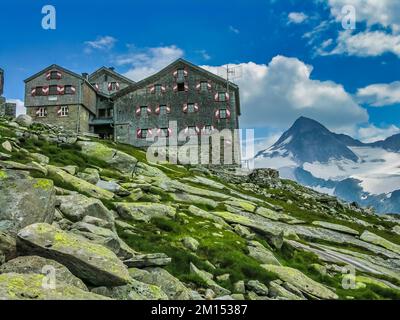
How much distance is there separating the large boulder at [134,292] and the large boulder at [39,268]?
2.34ft

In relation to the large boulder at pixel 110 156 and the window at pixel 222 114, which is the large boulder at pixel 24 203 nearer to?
the large boulder at pixel 110 156

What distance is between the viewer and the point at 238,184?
56719 millimetres

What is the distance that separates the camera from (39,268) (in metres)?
11.7

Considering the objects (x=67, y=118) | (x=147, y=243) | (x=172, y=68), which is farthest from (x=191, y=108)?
(x=147, y=243)

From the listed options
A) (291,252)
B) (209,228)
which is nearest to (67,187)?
(209,228)

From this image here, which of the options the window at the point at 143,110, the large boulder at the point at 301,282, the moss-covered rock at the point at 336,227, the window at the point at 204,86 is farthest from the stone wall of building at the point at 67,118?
the large boulder at the point at 301,282

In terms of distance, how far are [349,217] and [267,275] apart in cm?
3603

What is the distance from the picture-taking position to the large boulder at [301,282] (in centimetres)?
1881

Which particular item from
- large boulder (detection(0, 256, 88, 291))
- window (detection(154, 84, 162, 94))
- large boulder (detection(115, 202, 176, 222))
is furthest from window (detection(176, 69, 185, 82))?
large boulder (detection(0, 256, 88, 291))

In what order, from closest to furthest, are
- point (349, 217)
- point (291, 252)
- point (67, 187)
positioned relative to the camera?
point (67, 187) < point (291, 252) < point (349, 217)

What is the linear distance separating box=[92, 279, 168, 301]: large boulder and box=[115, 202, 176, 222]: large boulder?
9258mm
